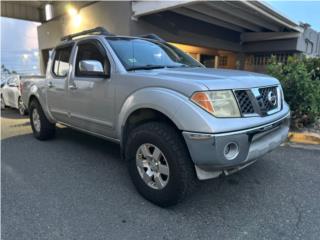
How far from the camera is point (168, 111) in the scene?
8.37 ft

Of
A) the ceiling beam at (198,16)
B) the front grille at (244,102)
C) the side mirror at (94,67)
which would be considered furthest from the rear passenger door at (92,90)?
the ceiling beam at (198,16)

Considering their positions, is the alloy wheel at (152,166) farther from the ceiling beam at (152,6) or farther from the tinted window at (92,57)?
the ceiling beam at (152,6)

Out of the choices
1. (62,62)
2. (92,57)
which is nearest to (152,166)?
(92,57)

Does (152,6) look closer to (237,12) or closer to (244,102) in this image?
(237,12)

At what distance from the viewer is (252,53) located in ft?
64.8

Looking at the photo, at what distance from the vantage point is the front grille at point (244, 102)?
2.52 m

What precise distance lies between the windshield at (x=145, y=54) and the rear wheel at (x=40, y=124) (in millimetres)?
2407

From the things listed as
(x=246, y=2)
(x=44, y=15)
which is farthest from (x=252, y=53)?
(x=44, y=15)

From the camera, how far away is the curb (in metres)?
4.95

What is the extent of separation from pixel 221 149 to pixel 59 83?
3.13 m

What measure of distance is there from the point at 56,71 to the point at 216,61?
17225mm

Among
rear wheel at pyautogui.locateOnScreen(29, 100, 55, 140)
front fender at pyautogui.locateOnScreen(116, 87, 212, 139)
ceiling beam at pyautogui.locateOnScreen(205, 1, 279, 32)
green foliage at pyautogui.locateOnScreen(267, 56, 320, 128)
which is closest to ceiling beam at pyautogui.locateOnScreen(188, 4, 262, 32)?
ceiling beam at pyautogui.locateOnScreen(205, 1, 279, 32)

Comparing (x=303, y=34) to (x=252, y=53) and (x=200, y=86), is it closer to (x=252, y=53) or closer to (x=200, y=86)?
(x=252, y=53)

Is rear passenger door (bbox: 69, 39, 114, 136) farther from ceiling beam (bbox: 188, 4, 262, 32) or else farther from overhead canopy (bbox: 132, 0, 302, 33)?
ceiling beam (bbox: 188, 4, 262, 32)
